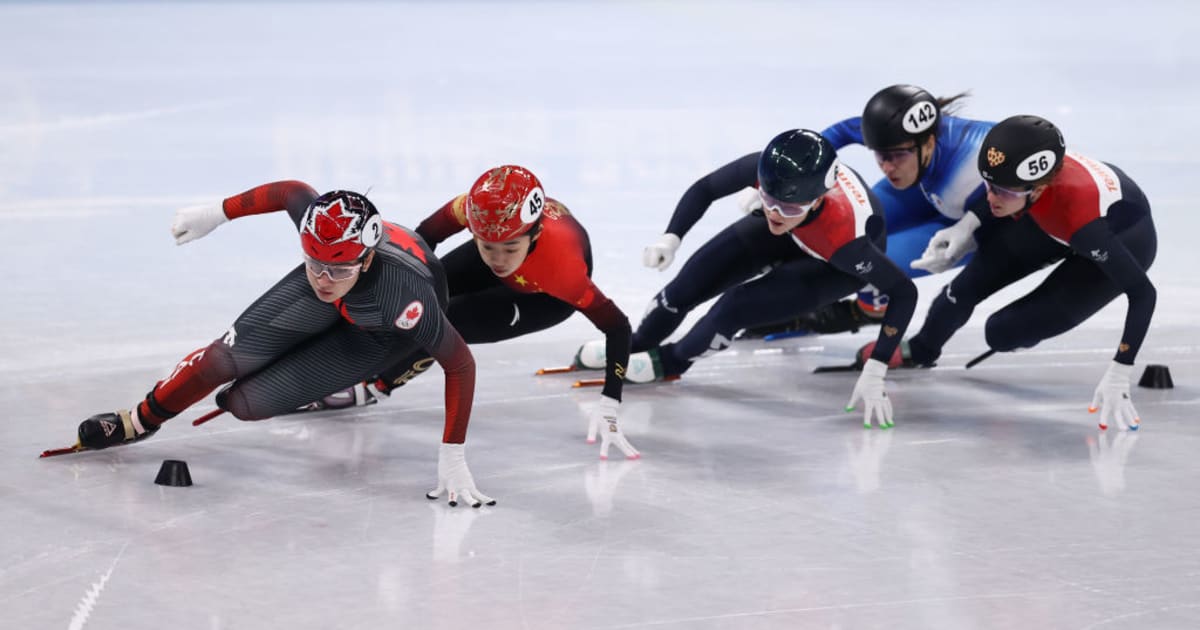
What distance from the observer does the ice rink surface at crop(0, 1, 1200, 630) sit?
358cm

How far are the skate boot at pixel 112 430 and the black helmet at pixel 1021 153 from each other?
3279 mm

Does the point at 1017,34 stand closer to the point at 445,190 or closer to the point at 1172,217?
the point at 1172,217

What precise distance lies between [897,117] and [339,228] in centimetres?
282

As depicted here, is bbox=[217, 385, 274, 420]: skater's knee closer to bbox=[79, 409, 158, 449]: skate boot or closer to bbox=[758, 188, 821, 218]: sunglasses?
bbox=[79, 409, 158, 449]: skate boot

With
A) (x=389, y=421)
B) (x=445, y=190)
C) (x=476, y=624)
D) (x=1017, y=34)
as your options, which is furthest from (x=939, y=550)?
(x=1017, y=34)

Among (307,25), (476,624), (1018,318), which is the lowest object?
(476,624)

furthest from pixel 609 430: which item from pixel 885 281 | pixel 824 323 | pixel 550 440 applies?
pixel 824 323

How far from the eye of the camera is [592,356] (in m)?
6.21

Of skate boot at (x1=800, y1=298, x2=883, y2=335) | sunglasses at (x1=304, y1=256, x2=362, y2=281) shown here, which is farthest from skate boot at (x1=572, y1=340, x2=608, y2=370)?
sunglasses at (x1=304, y1=256, x2=362, y2=281)

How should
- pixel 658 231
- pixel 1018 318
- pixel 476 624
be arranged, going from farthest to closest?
pixel 658 231 < pixel 1018 318 < pixel 476 624

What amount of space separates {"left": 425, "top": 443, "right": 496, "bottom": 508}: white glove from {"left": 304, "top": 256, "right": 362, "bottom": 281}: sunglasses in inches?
24.6

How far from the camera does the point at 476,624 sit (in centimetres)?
335

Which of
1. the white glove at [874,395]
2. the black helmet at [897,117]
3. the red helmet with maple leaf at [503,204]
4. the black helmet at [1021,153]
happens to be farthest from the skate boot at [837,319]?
the red helmet with maple leaf at [503,204]

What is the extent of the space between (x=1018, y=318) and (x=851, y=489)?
6.35 feet
